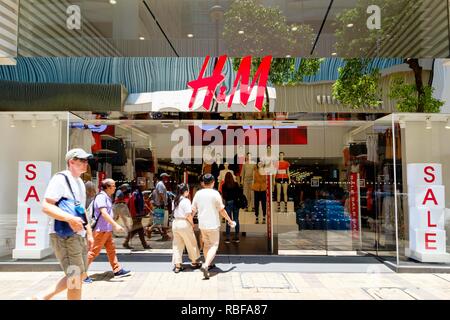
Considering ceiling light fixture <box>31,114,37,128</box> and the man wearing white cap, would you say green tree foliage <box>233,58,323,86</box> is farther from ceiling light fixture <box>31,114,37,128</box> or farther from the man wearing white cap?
the man wearing white cap

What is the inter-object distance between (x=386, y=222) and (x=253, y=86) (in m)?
3.49

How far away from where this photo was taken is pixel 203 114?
7.22 metres

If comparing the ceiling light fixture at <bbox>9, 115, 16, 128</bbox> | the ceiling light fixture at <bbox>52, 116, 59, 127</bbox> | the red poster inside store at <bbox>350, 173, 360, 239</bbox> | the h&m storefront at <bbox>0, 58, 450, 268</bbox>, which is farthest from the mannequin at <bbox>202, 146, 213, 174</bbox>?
the ceiling light fixture at <bbox>9, 115, 16, 128</bbox>

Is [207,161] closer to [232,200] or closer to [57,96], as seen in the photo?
[232,200]

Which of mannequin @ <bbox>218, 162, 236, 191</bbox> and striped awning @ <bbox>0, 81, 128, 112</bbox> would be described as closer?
striped awning @ <bbox>0, 81, 128, 112</bbox>

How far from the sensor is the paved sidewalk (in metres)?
4.98

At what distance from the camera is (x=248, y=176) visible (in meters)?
9.42

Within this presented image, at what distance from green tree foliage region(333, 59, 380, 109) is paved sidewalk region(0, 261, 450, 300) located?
2.95 m

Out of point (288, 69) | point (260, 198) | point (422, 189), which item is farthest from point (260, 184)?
point (422, 189)

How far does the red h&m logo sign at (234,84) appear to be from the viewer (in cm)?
692

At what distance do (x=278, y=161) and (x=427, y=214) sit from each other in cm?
377

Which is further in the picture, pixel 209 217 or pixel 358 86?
pixel 358 86

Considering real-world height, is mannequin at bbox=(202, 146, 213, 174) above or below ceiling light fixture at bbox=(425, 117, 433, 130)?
below
